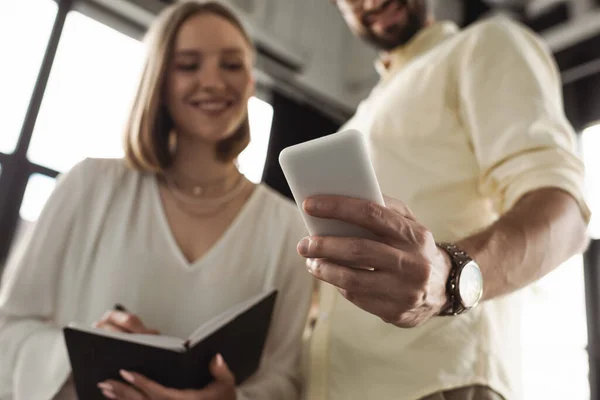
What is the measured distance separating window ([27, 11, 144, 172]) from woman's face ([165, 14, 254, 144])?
3.85ft

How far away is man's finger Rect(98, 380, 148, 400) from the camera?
2.13ft

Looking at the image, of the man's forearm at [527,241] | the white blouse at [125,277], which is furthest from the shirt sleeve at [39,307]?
the man's forearm at [527,241]

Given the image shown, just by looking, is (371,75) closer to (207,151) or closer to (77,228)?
(207,151)

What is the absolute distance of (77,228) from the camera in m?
0.84

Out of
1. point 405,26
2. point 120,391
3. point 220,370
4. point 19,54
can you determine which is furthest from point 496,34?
point 19,54

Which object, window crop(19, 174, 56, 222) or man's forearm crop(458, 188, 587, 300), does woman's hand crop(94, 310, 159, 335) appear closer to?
man's forearm crop(458, 188, 587, 300)

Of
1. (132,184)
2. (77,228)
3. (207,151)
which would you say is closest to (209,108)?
(207,151)

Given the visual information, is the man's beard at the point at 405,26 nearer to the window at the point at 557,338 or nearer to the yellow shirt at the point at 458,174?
A: the yellow shirt at the point at 458,174

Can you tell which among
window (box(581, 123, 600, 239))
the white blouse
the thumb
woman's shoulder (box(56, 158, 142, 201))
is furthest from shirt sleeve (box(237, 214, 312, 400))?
window (box(581, 123, 600, 239))

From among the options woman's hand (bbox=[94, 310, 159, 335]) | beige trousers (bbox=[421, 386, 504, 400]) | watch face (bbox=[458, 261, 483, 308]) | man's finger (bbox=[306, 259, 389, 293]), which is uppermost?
man's finger (bbox=[306, 259, 389, 293])

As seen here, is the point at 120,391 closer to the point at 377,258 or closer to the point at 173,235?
the point at 173,235

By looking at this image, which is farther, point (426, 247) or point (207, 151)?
point (207, 151)

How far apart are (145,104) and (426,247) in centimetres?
69

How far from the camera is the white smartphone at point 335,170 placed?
0.41m
